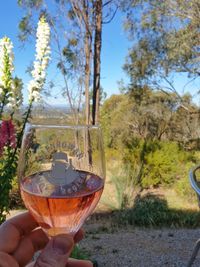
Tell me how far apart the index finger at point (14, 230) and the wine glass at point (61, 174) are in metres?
0.15

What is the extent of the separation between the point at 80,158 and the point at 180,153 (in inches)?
318

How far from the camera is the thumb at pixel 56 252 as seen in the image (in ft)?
2.23

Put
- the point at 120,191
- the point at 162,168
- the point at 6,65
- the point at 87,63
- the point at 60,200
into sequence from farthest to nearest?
the point at 87,63
the point at 162,168
the point at 120,191
the point at 6,65
the point at 60,200

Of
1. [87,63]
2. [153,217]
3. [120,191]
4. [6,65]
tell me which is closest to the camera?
[6,65]

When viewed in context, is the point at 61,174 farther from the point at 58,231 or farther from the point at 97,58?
the point at 97,58

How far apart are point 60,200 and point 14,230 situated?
24 centimetres

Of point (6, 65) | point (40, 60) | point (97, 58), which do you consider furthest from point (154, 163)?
point (6, 65)

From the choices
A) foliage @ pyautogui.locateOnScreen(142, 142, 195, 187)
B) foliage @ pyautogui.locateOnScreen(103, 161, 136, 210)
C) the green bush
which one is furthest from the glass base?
foliage @ pyautogui.locateOnScreen(142, 142, 195, 187)

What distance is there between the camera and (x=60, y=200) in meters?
0.64

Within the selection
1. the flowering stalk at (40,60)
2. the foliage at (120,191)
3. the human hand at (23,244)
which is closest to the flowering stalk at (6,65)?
the flowering stalk at (40,60)

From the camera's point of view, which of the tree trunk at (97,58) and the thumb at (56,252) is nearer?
the thumb at (56,252)

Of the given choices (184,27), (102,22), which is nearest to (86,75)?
(102,22)

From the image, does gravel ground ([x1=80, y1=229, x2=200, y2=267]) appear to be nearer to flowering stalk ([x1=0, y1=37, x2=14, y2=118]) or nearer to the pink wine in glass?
flowering stalk ([x1=0, y1=37, x2=14, y2=118])

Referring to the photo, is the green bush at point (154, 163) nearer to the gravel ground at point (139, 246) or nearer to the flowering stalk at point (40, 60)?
the gravel ground at point (139, 246)
